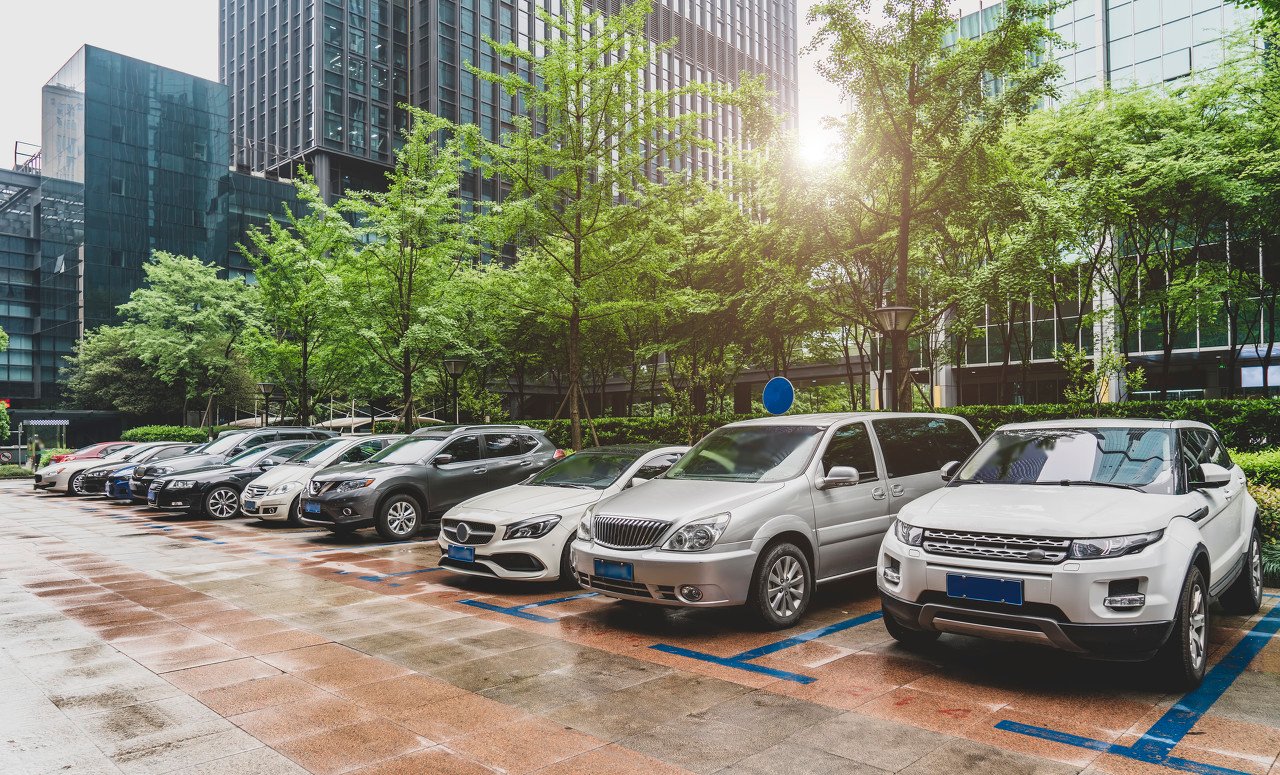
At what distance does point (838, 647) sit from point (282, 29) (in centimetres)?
6722

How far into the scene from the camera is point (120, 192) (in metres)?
55.4

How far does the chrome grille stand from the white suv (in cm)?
176

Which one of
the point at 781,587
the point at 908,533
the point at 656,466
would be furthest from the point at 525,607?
the point at 908,533

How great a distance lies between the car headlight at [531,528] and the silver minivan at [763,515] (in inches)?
41.5

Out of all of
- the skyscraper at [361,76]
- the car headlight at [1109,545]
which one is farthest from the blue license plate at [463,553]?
the skyscraper at [361,76]

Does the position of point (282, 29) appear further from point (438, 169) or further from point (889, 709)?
point (889, 709)

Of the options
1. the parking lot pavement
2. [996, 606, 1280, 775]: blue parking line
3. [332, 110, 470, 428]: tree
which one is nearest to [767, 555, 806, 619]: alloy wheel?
the parking lot pavement

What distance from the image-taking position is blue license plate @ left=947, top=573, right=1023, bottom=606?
182 inches

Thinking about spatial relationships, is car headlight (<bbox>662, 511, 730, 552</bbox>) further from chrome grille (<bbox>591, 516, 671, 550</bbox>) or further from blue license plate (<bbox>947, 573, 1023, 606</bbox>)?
blue license plate (<bbox>947, 573, 1023, 606</bbox>)

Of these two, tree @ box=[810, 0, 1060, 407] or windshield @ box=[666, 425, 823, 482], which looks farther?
tree @ box=[810, 0, 1060, 407]

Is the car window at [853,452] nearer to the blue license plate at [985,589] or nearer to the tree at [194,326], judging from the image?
the blue license plate at [985,589]

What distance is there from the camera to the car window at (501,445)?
41.1 ft

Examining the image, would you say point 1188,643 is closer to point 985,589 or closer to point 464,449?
point 985,589

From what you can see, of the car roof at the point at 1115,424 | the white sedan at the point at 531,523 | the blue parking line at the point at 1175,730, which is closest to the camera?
the blue parking line at the point at 1175,730
